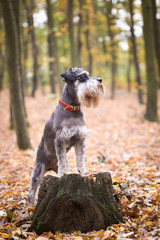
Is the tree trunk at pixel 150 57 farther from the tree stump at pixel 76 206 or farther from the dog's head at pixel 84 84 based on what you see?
the tree stump at pixel 76 206

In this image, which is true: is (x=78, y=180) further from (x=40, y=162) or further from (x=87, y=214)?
(x=40, y=162)

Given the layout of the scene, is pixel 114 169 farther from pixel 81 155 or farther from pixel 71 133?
pixel 71 133

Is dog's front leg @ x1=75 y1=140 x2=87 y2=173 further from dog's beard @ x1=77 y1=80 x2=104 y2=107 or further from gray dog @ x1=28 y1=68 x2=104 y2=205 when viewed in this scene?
dog's beard @ x1=77 y1=80 x2=104 y2=107

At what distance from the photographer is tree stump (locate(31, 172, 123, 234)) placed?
348 cm

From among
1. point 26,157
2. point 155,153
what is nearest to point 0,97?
point 26,157

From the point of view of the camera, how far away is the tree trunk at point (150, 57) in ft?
36.7

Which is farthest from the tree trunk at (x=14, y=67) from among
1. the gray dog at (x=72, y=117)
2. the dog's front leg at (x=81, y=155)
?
the dog's front leg at (x=81, y=155)

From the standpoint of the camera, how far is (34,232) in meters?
3.57

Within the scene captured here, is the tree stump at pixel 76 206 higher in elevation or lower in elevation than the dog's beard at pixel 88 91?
lower

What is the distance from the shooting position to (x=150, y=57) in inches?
462

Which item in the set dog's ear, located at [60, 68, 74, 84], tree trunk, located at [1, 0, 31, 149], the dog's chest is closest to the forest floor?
tree trunk, located at [1, 0, 31, 149]

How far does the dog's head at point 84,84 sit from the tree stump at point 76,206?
1370 millimetres

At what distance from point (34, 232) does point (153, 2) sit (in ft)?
45.9

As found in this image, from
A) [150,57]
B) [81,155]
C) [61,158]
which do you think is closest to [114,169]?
[81,155]
